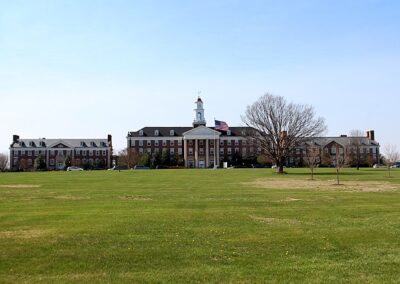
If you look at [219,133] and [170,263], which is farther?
[219,133]

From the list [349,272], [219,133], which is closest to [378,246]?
[349,272]

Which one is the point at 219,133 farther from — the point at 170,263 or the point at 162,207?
the point at 170,263

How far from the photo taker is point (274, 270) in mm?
9727

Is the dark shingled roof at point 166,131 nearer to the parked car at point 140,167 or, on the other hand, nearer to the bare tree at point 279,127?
the parked car at point 140,167

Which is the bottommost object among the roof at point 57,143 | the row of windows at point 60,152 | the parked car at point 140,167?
the parked car at point 140,167

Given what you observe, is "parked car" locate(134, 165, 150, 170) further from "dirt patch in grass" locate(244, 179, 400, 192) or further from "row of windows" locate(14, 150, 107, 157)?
"dirt patch in grass" locate(244, 179, 400, 192)

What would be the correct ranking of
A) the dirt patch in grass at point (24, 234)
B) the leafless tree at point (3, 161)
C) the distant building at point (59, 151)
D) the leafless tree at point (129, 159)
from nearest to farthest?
the dirt patch in grass at point (24, 234) → the leafless tree at point (129, 159) → the leafless tree at point (3, 161) → the distant building at point (59, 151)

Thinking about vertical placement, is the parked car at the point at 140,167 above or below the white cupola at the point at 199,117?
below

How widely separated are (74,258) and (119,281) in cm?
209

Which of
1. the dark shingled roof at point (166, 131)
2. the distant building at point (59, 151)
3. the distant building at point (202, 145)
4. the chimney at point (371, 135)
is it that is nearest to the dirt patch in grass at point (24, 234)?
the distant building at point (202, 145)

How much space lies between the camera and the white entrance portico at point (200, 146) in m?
139

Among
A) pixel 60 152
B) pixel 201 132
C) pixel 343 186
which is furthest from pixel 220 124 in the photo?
pixel 343 186

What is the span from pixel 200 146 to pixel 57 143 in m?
45.4

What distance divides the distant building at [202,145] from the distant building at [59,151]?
12916 mm
